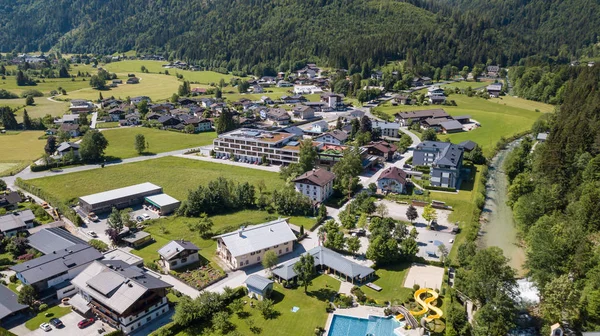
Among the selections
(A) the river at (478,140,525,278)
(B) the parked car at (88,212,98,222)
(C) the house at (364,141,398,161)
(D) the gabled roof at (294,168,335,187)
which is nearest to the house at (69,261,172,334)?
(B) the parked car at (88,212,98,222)

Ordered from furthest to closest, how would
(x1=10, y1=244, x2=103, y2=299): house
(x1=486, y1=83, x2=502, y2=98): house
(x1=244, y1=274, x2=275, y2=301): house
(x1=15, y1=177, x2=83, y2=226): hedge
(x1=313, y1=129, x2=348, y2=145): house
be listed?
(x1=486, y1=83, x2=502, y2=98): house → (x1=313, y1=129, x2=348, y2=145): house → (x1=15, y1=177, x2=83, y2=226): hedge → (x1=10, y1=244, x2=103, y2=299): house → (x1=244, y1=274, x2=275, y2=301): house

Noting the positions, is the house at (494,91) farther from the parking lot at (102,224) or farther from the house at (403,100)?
the parking lot at (102,224)

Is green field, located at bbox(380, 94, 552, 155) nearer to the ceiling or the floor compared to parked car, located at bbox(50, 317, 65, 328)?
nearer to the ceiling

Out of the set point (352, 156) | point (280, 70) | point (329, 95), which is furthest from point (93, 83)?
point (352, 156)

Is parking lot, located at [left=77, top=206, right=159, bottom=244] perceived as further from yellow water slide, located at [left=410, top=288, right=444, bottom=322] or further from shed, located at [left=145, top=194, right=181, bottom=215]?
yellow water slide, located at [left=410, top=288, right=444, bottom=322]

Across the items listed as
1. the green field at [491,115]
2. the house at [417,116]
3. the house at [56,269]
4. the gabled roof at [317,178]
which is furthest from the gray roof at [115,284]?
the house at [417,116]

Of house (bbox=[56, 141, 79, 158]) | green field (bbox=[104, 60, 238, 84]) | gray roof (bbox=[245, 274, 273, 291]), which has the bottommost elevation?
gray roof (bbox=[245, 274, 273, 291])

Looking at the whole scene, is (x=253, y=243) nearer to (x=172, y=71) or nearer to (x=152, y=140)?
(x=152, y=140)

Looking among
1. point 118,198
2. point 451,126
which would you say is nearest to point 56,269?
point 118,198
